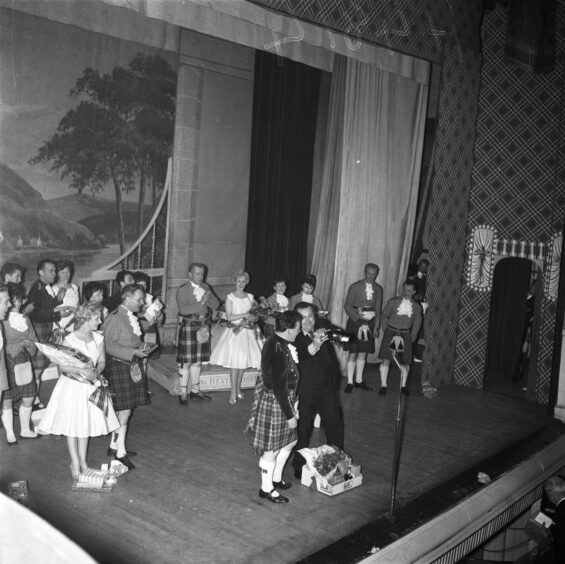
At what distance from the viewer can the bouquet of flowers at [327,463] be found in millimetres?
6871

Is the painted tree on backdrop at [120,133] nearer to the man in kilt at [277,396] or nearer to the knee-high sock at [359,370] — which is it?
the knee-high sock at [359,370]

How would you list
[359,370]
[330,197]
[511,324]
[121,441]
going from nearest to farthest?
1. [121,441]
2. [359,370]
3. [330,197]
4. [511,324]

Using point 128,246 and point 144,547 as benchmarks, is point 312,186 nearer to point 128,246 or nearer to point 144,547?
point 128,246

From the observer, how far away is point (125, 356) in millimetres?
6863

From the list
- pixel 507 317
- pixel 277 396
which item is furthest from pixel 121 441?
pixel 507 317

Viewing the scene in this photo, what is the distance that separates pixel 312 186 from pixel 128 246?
132 inches

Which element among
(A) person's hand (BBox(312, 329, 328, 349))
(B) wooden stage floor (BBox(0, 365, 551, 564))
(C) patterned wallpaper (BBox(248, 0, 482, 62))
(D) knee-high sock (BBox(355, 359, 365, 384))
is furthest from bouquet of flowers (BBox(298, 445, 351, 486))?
(C) patterned wallpaper (BBox(248, 0, 482, 62))

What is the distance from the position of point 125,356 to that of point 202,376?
2.82 meters

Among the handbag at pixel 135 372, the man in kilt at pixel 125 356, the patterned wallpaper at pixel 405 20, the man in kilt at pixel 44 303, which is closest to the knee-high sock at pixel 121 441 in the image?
the man in kilt at pixel 125 356

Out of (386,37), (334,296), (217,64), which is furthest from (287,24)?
(334,296)

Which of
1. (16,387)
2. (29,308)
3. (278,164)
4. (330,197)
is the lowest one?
(16,387)

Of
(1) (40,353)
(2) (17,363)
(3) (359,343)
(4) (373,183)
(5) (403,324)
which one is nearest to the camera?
(2) (17,363)

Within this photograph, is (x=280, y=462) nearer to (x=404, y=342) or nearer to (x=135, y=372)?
(x=135, y=372)

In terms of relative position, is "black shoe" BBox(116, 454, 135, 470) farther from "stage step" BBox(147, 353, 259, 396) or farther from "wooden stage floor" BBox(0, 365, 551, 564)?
"stage step" BBox(147, 353, 259, 396)
